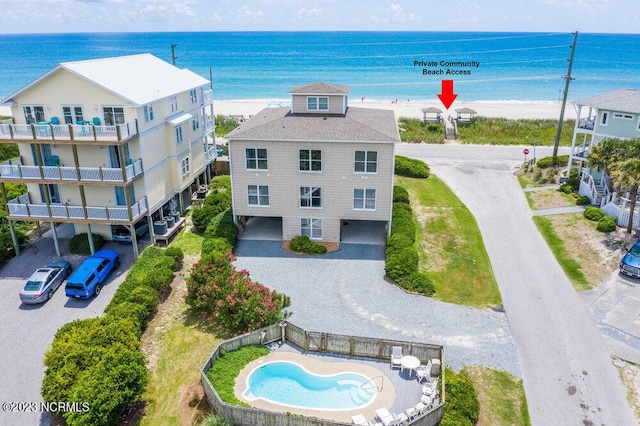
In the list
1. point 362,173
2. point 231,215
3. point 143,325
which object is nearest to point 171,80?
point 231,215

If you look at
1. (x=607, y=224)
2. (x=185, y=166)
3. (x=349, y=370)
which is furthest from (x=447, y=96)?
(x=349, y=370)

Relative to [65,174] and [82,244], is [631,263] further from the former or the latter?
[65,174]

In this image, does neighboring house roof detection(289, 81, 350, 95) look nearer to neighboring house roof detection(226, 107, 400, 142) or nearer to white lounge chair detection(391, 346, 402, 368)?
neighboring house roof detection(226, 107, 400, 142)

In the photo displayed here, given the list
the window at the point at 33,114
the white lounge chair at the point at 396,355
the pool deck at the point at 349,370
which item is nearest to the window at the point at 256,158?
the window at the point at 33,114

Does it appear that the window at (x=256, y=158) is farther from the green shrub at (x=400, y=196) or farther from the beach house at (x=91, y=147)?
the green shrub at (x=400, y=196)

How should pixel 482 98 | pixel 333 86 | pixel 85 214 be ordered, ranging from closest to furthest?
1. pixel 85 214
2. pixel 333 86
3. pixel 482 98

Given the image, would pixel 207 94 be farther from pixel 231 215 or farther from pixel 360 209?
pixel 360 209

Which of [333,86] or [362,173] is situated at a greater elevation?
[333,86]
